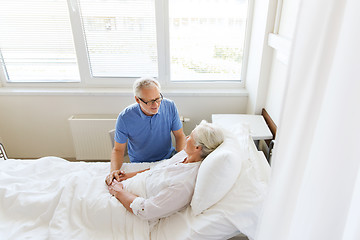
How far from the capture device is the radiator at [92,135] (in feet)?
7.73

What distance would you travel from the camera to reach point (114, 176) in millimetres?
1604

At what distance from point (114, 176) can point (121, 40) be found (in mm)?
1330

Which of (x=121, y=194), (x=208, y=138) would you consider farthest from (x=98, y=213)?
(x=208, y=138)

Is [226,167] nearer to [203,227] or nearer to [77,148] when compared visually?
[203,227]

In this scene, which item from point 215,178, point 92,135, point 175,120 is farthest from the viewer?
point 92,135

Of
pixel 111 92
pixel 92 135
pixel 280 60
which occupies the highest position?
pixel 280 60

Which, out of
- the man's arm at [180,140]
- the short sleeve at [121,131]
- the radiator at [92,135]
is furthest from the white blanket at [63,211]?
the radiator at [92,135]

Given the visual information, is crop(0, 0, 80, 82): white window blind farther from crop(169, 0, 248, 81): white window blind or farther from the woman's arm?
the woman's arm

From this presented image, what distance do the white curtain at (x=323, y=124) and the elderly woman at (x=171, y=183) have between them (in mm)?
669

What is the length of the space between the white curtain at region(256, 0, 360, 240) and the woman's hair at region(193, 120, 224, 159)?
2.20 feet

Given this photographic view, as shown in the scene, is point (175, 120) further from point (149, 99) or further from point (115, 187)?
point (115, 187)

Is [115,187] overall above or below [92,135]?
above

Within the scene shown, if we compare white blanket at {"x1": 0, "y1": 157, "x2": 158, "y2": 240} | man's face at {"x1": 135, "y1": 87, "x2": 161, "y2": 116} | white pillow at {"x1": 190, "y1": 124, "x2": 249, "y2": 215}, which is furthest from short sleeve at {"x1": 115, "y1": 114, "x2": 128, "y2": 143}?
white pillow at {"x1": 190, "y1": 124, "x2": 249, "y2": 215}

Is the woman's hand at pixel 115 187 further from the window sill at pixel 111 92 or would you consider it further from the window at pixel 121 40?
the window at pixel 121 40
